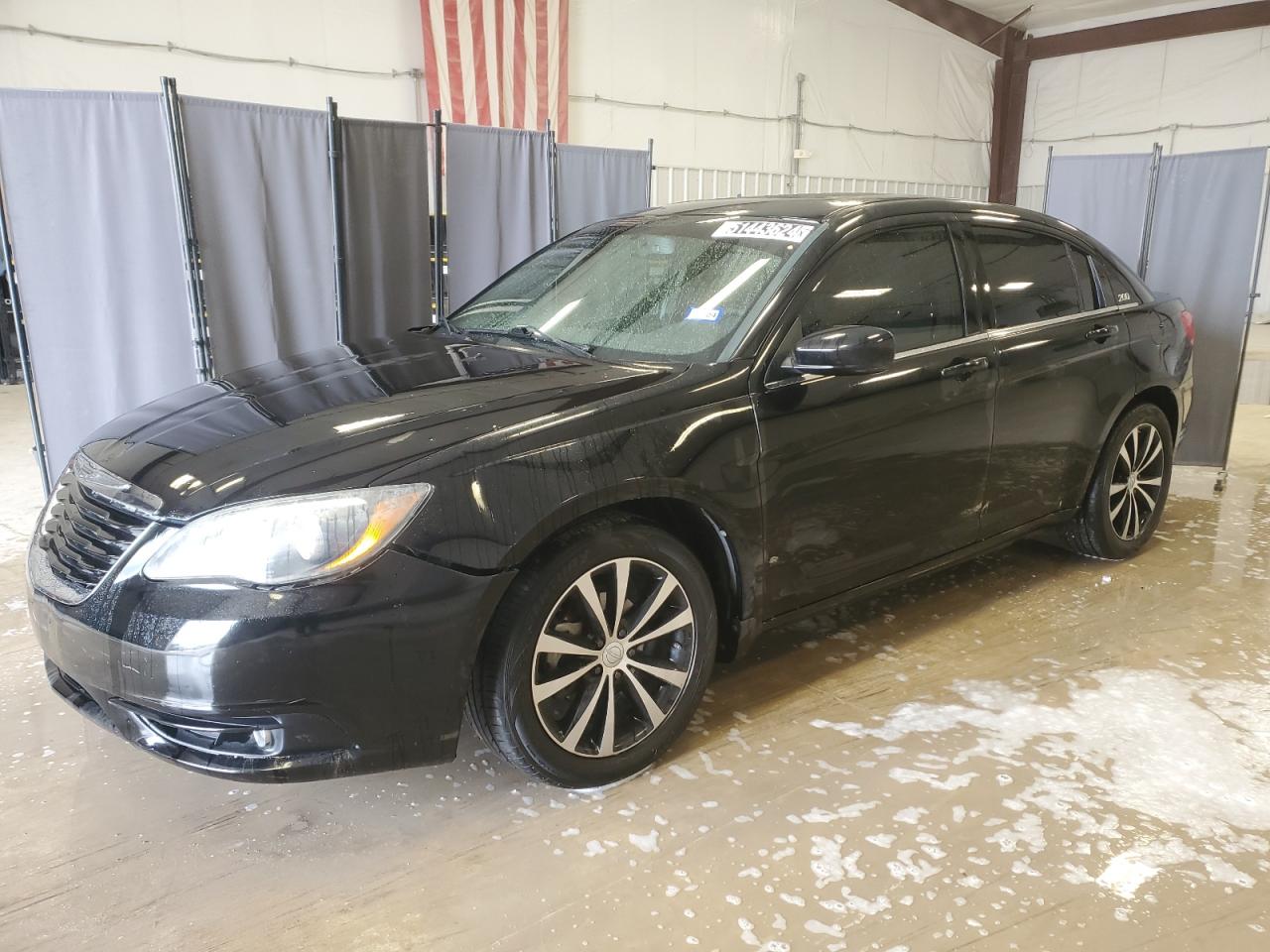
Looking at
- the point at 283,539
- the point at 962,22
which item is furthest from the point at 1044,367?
the point at 962,22

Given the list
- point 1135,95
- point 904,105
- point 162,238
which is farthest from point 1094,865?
point 1135,95

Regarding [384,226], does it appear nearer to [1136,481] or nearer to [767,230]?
[767,230]

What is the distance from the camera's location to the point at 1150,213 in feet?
17.5

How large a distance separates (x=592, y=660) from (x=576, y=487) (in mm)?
424

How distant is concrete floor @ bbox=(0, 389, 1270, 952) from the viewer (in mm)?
1904

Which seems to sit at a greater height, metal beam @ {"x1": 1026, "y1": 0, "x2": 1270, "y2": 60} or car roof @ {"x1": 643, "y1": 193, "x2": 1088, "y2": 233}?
metal beam @ {"x1": 1026, "y1": 0, "x2": 1270, "y2": 60}

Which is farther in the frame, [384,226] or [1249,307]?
[1249,307]

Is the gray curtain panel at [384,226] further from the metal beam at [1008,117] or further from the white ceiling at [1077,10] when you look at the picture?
the metal beam at [1008,117]

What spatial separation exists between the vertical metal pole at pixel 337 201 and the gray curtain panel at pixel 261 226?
0.12 feet

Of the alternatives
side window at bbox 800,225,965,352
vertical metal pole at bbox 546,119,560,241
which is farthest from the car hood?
vertical metal pole at bbox 546,119,560,241

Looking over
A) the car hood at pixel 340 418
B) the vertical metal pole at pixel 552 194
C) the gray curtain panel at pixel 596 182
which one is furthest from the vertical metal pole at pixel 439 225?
the car hood at pixel 340 418

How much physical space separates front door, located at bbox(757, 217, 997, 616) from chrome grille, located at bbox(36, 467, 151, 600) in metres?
1.46

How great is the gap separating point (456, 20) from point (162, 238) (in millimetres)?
5359

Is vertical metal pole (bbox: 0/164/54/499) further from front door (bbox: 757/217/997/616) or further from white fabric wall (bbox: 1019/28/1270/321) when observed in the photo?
white fabric wall (bbox: 1019/28/1270/321)
